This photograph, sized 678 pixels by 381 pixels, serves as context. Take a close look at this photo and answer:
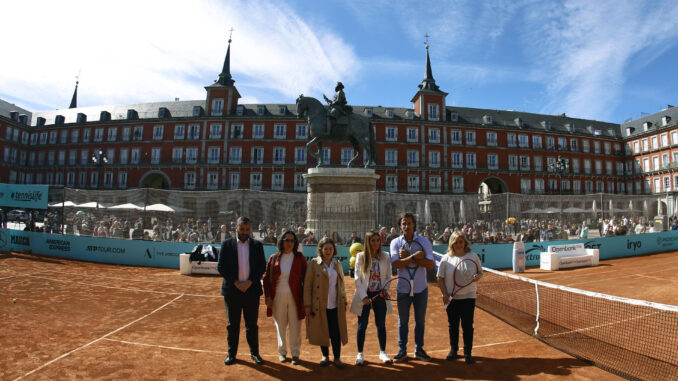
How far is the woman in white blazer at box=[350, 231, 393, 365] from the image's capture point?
4.19 m

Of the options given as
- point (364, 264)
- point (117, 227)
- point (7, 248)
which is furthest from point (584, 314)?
point (7, 248)

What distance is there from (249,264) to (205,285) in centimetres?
585

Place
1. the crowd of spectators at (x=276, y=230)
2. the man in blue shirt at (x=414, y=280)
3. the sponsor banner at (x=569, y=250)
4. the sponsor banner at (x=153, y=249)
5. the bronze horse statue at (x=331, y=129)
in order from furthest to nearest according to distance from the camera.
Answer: the bronze horse statue at (x=331, y=129), the sponsor banner at (x=569, y=250), the sponsor banner at (x=153, y=249), the crowd of spectators at (x=276, y=230), the man in blue shirt at (x=414, y=280)

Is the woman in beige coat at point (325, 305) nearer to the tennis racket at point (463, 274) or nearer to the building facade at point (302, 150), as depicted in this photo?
the tennis racket at point (463, 274)

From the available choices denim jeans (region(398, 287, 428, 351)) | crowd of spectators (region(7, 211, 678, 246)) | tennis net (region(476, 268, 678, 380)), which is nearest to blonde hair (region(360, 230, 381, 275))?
denim jeans (region(398, 287, 428, 351))

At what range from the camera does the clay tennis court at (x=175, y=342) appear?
13.0 feet

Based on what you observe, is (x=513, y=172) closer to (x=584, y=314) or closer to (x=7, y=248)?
(x=584, y=314)

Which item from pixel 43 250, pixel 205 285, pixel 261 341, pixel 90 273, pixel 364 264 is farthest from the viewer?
pixel 43 250

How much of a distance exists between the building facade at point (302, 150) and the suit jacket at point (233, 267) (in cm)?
3550

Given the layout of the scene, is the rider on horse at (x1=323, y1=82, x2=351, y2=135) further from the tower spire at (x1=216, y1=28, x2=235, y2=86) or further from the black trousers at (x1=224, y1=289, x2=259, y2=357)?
the tower spire at (x1=216, y1=28, x2=235, y2=86)

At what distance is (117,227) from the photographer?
1352cm

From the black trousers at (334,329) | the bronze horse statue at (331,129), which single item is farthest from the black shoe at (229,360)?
the bronze horse statue at (331,129)

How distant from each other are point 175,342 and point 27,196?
15168mm

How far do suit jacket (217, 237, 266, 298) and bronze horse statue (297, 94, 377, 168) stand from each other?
916cm
